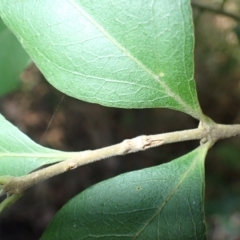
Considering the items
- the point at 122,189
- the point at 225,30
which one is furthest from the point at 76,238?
the point at 225,30

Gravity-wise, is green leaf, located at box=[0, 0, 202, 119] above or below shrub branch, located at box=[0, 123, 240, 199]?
above

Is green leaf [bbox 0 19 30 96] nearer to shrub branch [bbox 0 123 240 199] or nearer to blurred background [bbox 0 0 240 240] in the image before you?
shrub branch [bbox 0 123 240 199]

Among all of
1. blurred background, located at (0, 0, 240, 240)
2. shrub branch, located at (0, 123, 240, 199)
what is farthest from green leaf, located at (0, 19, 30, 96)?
blurred background, located at (0, 0, 240, 240)

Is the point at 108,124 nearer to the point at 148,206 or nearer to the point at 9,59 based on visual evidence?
the point at 9,59

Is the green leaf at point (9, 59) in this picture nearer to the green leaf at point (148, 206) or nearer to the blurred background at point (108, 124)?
the green leaf at point (148, 206)

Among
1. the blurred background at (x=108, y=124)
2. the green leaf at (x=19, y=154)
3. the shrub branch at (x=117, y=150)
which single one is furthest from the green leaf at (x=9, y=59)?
the blurred background at (x=108, y=124)

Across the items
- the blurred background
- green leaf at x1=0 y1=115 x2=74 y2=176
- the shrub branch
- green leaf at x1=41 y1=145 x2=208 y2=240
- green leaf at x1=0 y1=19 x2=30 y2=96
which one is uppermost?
green leaf at x1=0 y1=19 x2=30 y2=96

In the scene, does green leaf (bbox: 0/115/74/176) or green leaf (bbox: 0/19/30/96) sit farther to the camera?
green leaf (bbox: 0/19/30/96)
